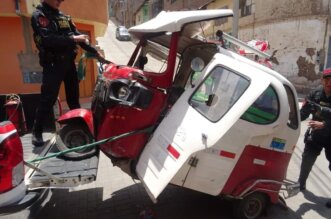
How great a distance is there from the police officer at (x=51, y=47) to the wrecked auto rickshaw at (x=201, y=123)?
33cm

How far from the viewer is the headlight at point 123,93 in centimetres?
315

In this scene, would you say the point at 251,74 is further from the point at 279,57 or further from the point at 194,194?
the point at 279,57

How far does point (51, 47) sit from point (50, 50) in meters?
0.06

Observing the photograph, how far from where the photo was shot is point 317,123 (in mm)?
3693

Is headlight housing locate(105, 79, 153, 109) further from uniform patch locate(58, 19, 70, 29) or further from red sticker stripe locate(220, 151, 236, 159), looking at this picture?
uniform patch locate(58, 19, 70, 29)

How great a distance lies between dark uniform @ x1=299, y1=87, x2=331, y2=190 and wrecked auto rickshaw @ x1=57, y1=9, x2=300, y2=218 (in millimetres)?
618

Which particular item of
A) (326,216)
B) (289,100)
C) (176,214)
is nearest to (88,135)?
(176,214)

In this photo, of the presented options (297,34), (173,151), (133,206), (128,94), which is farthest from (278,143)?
(297,34)

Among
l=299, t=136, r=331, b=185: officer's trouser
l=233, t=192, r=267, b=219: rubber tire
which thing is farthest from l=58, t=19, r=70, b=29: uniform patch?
l=299, t=136, r=331, b=185: officer's trouser

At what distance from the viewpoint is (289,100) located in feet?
10.9

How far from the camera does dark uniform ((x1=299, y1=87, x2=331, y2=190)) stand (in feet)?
12.3

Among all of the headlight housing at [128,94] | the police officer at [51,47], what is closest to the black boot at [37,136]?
the police officer at [51,47]

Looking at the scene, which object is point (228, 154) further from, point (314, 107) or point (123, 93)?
point (314, 107)

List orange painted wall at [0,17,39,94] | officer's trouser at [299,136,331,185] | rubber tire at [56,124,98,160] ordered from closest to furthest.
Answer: rubber tire at [56,124,98,160] → officer's trouser at [299,136,331,185] → orange painted wall at [0,17,39,94]
